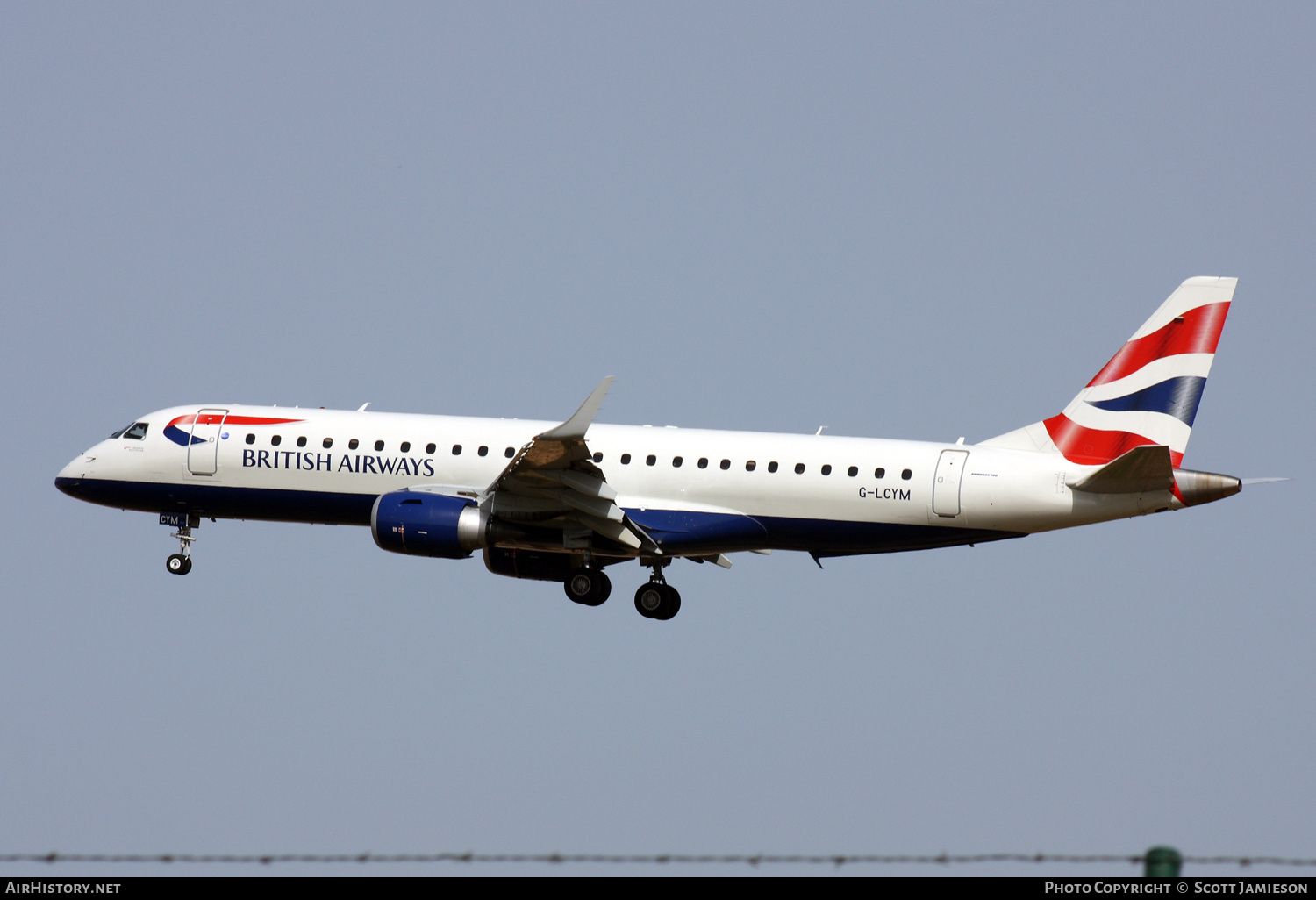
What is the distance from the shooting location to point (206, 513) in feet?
143

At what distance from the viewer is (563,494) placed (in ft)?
126

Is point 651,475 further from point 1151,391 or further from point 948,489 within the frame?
point 1151,391

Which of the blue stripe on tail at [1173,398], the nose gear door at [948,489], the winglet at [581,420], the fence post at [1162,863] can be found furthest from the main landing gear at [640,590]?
the fence post at [1162,863]

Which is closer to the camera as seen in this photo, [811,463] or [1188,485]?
[1188,485]

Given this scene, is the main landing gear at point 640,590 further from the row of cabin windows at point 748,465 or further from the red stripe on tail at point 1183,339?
the red stripe on tail at point 1183,339

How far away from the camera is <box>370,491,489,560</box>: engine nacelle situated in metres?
38.3

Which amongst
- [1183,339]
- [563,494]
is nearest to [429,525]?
[563,494]

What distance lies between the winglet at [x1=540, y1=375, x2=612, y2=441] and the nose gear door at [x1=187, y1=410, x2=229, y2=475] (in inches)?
441

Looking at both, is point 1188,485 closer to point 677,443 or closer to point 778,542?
point 778,542

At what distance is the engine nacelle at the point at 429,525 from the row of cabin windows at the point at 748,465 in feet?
12.1

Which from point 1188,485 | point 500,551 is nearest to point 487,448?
point 500,551

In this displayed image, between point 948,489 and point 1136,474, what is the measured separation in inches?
170
